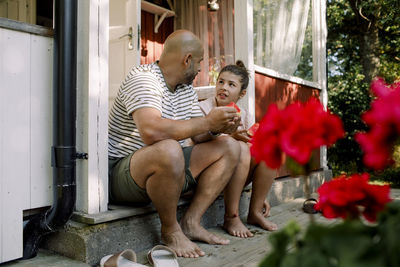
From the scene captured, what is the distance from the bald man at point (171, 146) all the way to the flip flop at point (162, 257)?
0.14 m

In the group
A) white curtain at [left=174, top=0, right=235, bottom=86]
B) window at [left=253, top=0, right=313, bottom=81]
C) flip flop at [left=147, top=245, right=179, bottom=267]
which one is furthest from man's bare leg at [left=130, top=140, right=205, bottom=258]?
white curtain at [left=174, top=0, right=235, bottom=86]

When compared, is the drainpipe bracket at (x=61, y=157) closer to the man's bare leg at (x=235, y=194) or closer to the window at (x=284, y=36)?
the man's bare leg at (x=235, y=194)

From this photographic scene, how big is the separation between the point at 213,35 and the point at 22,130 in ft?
10.1

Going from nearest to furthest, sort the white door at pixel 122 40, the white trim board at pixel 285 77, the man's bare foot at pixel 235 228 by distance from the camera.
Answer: the man's bare foot at pixel 235 228 → the white door at pixel 122 40 → the white trim board at pixel 285 77

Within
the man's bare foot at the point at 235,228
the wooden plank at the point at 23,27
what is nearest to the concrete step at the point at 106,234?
the man's bare foot at the point at 235,228

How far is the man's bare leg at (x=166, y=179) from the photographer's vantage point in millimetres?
1834

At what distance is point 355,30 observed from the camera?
1104 cm

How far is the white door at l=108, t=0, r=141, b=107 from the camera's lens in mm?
3152

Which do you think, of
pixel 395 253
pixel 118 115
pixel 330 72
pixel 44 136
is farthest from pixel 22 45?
pixel 330 72

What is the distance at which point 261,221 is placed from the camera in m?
2.54

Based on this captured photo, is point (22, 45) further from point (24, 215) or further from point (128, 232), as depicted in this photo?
point (128, 232)

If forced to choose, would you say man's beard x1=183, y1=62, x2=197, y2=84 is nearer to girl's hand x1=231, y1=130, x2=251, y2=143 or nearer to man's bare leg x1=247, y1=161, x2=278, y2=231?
girl's hand x1=231, y1=130, x2=251, y2=143

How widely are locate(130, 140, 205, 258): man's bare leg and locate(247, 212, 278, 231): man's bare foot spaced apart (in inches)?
28.7

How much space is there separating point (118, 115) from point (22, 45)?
0.61 meters
